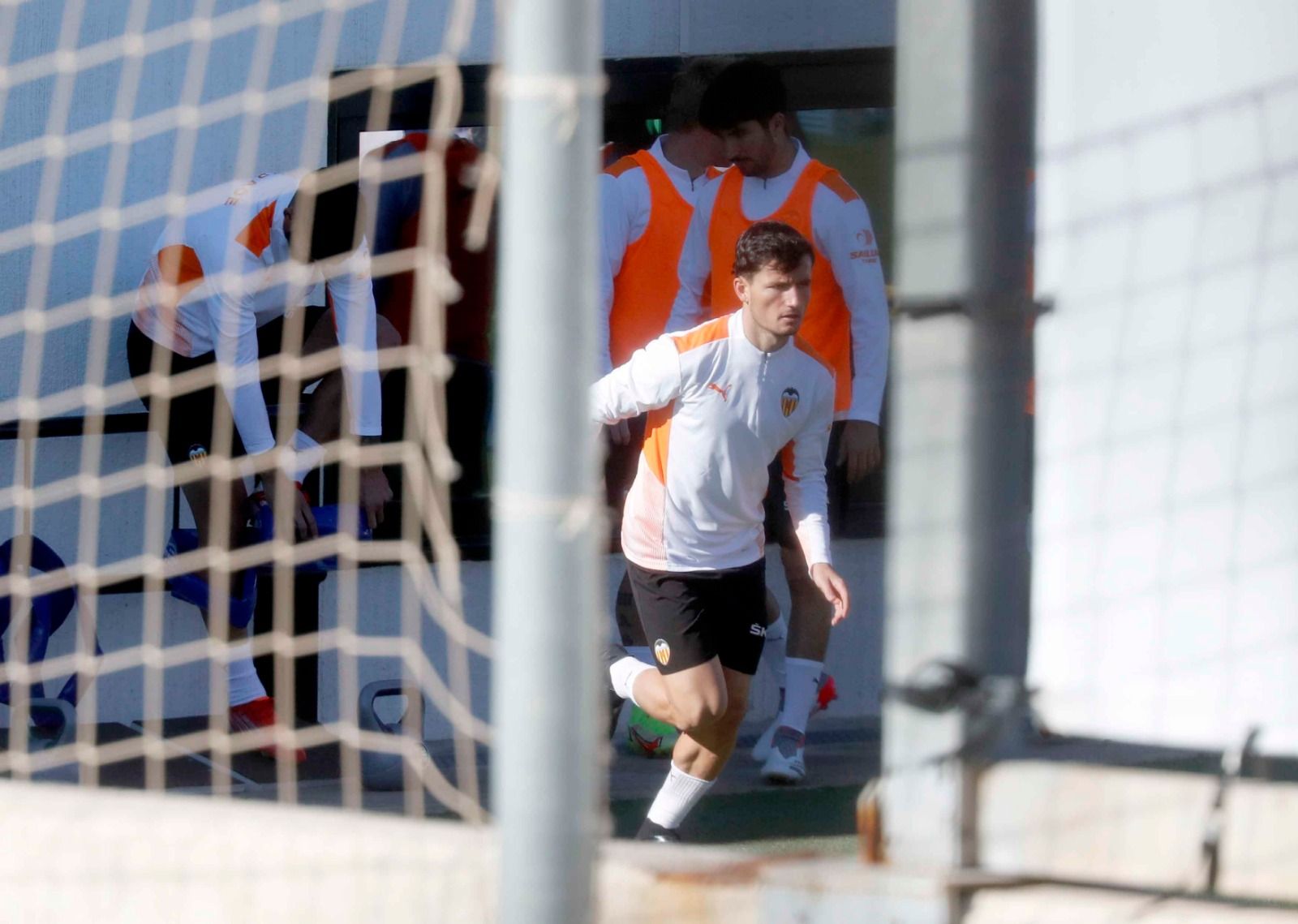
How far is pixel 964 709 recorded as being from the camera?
1.90m

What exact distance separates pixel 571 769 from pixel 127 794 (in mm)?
930

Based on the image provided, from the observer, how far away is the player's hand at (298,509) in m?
4.68

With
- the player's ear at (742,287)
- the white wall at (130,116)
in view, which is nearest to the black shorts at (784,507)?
the player's ear at (742,287)

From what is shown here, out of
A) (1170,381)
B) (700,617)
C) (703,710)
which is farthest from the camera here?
(700,617)

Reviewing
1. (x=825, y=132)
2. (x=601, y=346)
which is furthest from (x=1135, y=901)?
(x=825, y=132)

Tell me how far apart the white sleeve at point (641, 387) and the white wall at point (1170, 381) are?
1937 millimetres

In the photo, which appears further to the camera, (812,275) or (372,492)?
(372,492)

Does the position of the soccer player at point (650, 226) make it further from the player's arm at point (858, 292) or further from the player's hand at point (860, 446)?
the player's hand at point (860, 446)

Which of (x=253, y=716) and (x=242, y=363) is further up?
(x=242, y=363)

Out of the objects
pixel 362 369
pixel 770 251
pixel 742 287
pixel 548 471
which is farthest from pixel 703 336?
pixel 548 471

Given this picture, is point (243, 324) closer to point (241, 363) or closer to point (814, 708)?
point (241, 363)

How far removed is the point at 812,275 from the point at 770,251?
0.79m

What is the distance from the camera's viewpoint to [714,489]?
3.92 metres

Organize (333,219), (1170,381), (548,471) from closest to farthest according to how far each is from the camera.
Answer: (548,471)
(1170,381)
(333,219)
